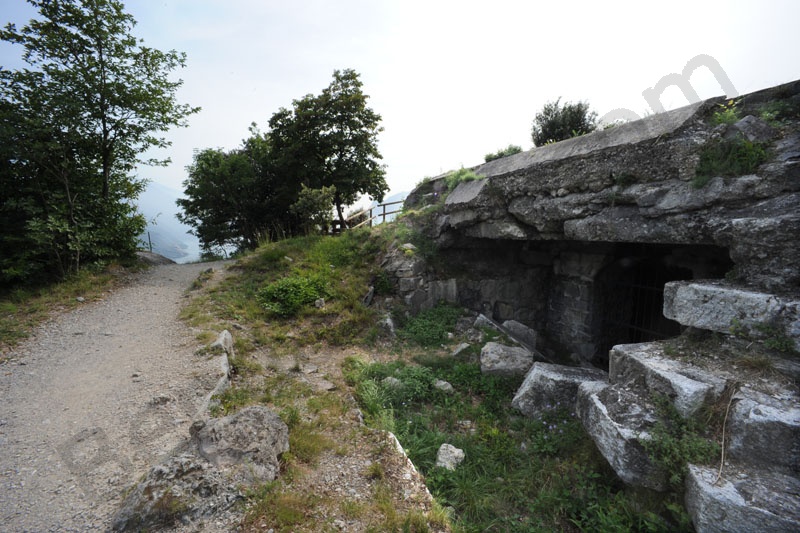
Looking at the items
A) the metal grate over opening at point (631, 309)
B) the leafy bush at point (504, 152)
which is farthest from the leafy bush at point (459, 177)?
the metal grate over opening at point (631, 309)

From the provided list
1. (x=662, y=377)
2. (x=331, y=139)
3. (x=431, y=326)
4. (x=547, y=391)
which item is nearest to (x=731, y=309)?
(x=662, y=377)

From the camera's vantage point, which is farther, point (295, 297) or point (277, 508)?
point (295, 297)

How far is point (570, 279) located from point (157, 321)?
807 centimetres

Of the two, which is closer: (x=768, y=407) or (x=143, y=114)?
(x=768, y=407)

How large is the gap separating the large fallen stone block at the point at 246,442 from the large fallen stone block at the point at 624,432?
9.24 feet

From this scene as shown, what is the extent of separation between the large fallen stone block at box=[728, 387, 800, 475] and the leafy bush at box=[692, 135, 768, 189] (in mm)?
2416

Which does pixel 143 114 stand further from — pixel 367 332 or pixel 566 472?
pixel 566 472

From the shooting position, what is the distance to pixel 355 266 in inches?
306

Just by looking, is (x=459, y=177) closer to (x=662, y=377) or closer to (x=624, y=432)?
(x=662, y=377)

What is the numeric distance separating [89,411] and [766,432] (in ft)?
19.6

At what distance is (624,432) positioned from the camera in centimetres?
257

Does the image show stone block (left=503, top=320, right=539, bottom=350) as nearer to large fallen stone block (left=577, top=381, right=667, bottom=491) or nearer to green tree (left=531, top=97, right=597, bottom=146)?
large fallen stone block (left=577, top=381, right=667, bottom=491)

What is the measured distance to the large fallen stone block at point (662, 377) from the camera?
2.51 meters

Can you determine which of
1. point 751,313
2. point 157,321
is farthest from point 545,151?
point 157,321
